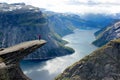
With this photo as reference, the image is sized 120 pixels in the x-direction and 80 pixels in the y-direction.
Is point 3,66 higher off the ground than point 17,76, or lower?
higher

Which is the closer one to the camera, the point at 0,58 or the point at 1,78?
the point at 1,78

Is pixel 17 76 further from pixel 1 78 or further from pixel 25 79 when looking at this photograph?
pixel 1 78

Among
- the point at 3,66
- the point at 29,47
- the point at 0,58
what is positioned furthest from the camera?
the point at 29,47

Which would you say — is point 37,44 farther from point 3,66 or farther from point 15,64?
point 3,66

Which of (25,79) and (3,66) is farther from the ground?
(3,66)

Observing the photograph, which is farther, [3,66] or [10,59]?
[10,59]

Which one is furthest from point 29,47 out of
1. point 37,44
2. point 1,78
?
point 1,78

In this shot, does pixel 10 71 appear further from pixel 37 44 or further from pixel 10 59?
pixel 37 44

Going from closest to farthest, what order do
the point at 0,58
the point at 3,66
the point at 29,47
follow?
the point at 3,66, the point at 0,58, the point at 29,47

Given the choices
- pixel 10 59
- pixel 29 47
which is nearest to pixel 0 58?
pixel 10 59
